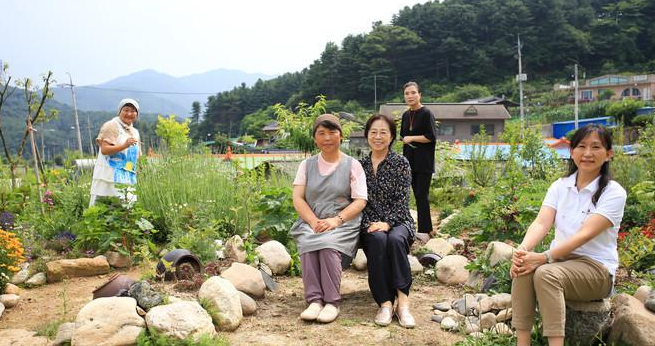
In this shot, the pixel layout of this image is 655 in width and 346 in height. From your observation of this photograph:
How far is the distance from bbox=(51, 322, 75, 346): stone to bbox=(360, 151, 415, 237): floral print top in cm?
179

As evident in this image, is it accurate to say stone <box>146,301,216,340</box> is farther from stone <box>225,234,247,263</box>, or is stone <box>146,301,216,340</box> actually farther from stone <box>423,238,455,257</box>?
stone <box>423,238,455,257</box>

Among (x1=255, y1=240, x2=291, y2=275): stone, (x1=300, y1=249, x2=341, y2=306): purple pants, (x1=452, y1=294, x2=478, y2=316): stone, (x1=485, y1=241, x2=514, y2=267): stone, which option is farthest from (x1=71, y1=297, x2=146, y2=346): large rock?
(x1=485, y1=241, x2=514, y2=267): stone

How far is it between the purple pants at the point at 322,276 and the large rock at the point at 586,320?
4.29 feet

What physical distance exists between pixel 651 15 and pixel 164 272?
65732 mm

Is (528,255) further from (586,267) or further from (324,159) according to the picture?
(324,159)

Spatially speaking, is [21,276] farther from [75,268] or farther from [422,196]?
[422,196]

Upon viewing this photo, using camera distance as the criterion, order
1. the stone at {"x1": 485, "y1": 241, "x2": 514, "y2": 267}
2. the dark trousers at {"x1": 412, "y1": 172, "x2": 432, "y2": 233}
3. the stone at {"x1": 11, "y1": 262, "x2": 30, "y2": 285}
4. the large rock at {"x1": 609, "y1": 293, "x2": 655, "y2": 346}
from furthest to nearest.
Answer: the dark trousers at {"x1": 412, "y1": 172, "x2": 432, "y2": 233}, the stone at {"x1": 11, "y1": 262, "x2": 30, "y2": 285}, the stone at {"x1": 485, "y1": 241, "x2": 514, "y2": 267}, the large rock at {"x1": 609, "y1": 293, "x2": 655, "y2": 346}

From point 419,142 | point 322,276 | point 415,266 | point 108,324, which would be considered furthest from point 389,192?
point 108,324

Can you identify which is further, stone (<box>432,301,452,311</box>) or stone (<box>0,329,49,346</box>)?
stone (<box>432,301,452,311</box>)

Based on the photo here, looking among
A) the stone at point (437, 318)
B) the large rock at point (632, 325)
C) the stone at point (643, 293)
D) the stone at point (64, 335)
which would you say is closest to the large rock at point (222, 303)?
the stone at point (64, 335)

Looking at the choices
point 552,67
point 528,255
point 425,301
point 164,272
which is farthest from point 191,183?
point 552,67

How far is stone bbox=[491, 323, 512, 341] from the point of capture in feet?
9.01

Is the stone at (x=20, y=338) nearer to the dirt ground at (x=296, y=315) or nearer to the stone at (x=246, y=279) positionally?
the dirt ground at (x=296, y=315)

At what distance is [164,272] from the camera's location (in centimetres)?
348
